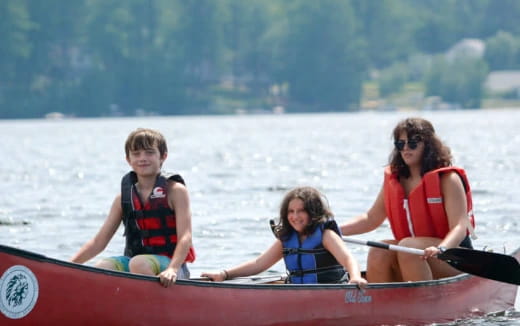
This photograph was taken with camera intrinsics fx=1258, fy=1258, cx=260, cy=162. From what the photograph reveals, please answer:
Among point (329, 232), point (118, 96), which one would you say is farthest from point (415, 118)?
point (118, 96)

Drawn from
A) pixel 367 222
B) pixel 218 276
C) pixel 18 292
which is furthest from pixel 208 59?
pixel 18 292

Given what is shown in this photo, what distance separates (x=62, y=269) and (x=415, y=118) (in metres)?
2.45

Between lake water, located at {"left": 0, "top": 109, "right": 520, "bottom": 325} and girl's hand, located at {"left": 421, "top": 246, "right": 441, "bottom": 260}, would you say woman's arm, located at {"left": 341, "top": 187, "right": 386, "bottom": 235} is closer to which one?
girl's hand, located at {"left": 421, "top": 246, "right": 441, "bottom": 260}

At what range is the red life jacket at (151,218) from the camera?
6934 millimetres

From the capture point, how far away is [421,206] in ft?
25.1


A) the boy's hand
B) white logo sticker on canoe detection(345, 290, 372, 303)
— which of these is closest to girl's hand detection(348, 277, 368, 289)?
white logo sticker on canoe detection(345, 290, 372, 303)

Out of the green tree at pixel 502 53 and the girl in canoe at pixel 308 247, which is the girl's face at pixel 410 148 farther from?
the green tree at pixel 502 53

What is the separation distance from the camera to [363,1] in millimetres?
118688

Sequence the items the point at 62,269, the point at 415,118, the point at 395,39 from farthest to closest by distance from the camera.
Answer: the point at 395,39 < the point at 415,118 < the point at 62,269

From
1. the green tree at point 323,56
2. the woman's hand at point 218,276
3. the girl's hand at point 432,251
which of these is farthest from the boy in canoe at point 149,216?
the green tree at point 323,56

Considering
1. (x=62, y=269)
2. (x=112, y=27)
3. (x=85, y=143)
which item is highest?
(x=112, y=27)

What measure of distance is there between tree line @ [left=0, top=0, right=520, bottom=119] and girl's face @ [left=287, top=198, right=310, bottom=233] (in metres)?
81.7

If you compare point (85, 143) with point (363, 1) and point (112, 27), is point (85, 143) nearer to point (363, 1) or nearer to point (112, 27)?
point (112, 27)

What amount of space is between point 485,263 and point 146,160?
236 cm
